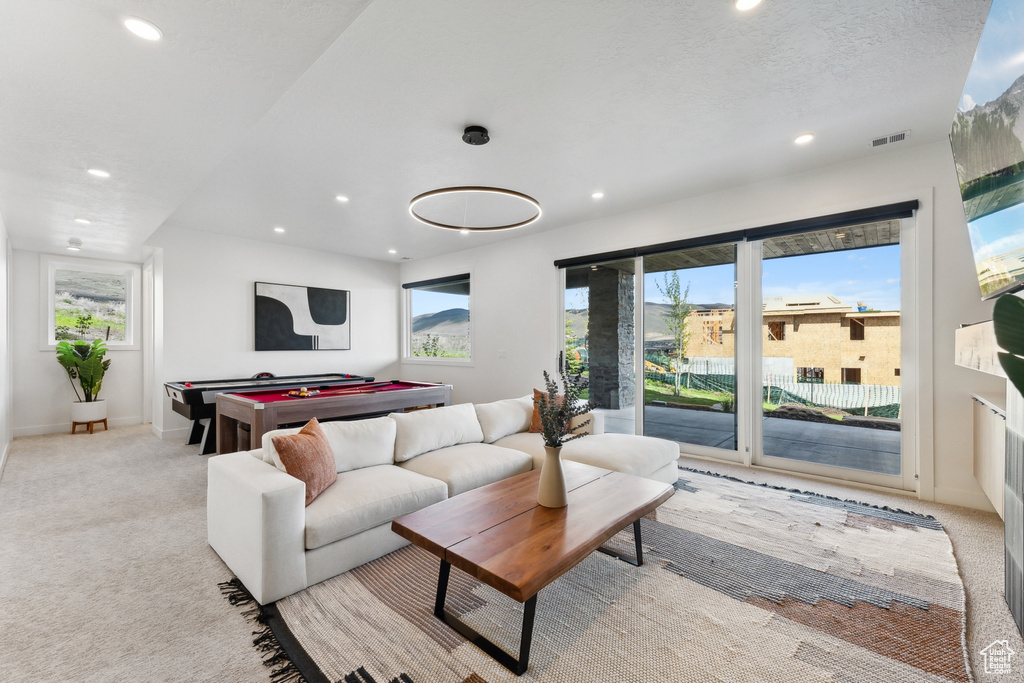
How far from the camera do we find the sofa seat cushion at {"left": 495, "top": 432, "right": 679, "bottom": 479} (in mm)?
2932

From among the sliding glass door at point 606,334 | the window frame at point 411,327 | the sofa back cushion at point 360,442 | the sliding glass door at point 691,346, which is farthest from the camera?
the window frame at point 411,327

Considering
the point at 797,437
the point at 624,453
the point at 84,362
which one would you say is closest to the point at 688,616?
the point at 624,453

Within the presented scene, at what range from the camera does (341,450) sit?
2605 millimetres

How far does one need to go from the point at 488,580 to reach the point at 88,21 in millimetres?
2503

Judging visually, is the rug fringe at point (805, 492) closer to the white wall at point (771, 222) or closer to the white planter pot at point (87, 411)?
the white wall at point (771, 222)

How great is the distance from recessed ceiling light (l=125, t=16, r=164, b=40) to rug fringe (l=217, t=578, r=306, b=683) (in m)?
2.38

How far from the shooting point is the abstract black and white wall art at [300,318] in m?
6.05

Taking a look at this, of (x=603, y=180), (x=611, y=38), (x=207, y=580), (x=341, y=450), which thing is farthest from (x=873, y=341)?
(x=207, y=580)

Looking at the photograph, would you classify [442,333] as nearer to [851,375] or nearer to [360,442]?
[360,442]

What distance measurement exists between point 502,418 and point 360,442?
1300mm

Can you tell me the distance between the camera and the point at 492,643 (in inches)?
64.7

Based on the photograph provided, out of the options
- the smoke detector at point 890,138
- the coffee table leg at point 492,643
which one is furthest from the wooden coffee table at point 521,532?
the smoke detector at point 890,138

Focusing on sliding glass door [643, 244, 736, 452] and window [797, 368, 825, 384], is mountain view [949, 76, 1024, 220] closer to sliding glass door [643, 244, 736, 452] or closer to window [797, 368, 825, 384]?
window [797, 368, 825, 384]

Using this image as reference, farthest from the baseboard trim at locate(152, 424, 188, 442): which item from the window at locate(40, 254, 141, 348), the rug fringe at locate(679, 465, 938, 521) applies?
the rug fringe at locate(679, 465, 938, 521)
